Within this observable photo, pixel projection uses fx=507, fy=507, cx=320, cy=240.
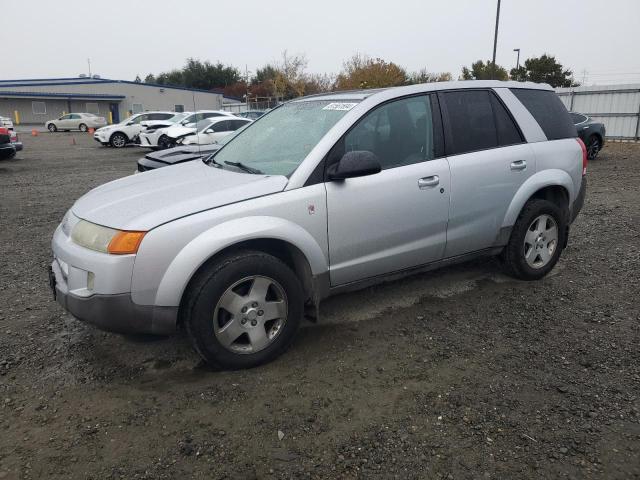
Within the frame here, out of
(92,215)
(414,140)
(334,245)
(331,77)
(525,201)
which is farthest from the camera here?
(331,77)

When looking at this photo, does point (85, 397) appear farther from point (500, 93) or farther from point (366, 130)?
point (500, 93)

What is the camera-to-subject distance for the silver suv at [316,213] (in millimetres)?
2965

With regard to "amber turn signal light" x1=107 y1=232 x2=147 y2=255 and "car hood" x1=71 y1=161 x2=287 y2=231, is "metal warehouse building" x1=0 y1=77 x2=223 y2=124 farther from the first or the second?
"amber turn signal light" x1=107 y1=232 x2=147 y2=255

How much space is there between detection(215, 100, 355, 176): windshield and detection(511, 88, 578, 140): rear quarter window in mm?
1885

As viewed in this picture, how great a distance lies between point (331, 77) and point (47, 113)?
1274 inches

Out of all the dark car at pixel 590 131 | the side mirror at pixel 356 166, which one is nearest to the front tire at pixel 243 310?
the side mirror at pixel 356 166

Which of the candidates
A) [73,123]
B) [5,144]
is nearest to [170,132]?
[5,144]

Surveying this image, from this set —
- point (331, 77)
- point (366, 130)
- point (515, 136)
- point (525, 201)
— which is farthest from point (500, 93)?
point (331, 77)

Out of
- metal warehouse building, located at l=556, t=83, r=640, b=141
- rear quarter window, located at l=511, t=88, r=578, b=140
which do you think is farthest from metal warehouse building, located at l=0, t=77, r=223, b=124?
rear quarter window, located at l=511, t=88, r=578, b=140

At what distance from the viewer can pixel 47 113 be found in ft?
164

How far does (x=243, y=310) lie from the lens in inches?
124

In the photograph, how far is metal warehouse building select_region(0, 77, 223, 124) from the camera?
159 ft

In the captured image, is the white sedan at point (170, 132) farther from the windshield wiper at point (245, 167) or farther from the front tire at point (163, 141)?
the windshield wiper at point (245, 167)

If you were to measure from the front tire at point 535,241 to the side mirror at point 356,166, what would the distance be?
1791mm
